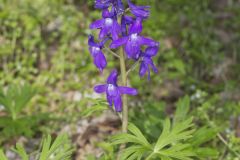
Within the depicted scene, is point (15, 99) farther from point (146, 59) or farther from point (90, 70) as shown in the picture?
point (146, 59)

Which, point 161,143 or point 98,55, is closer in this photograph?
point 98,55

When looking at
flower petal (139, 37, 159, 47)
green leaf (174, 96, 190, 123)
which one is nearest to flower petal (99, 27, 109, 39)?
flower petal (139, 37, 159, 47)

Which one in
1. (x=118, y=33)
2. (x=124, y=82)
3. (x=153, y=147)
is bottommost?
(x=153, y=147)

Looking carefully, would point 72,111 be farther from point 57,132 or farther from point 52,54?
point 52,54

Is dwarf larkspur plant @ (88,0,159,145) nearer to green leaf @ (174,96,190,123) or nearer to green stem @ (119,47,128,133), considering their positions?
green stem @ (119,47,128,133)

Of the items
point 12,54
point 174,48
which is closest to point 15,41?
point 12,54

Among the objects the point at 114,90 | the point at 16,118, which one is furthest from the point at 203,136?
the point at 16,118

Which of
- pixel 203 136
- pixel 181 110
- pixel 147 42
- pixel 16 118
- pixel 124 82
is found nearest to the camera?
pixel 147 42

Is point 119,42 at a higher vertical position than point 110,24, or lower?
lower

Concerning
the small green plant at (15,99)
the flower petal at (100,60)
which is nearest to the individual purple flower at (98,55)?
the flower petal at (100,60)

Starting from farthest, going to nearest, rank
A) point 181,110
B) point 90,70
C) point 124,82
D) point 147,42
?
point 90,70, point 181,110, point 124,82, point 147,42
